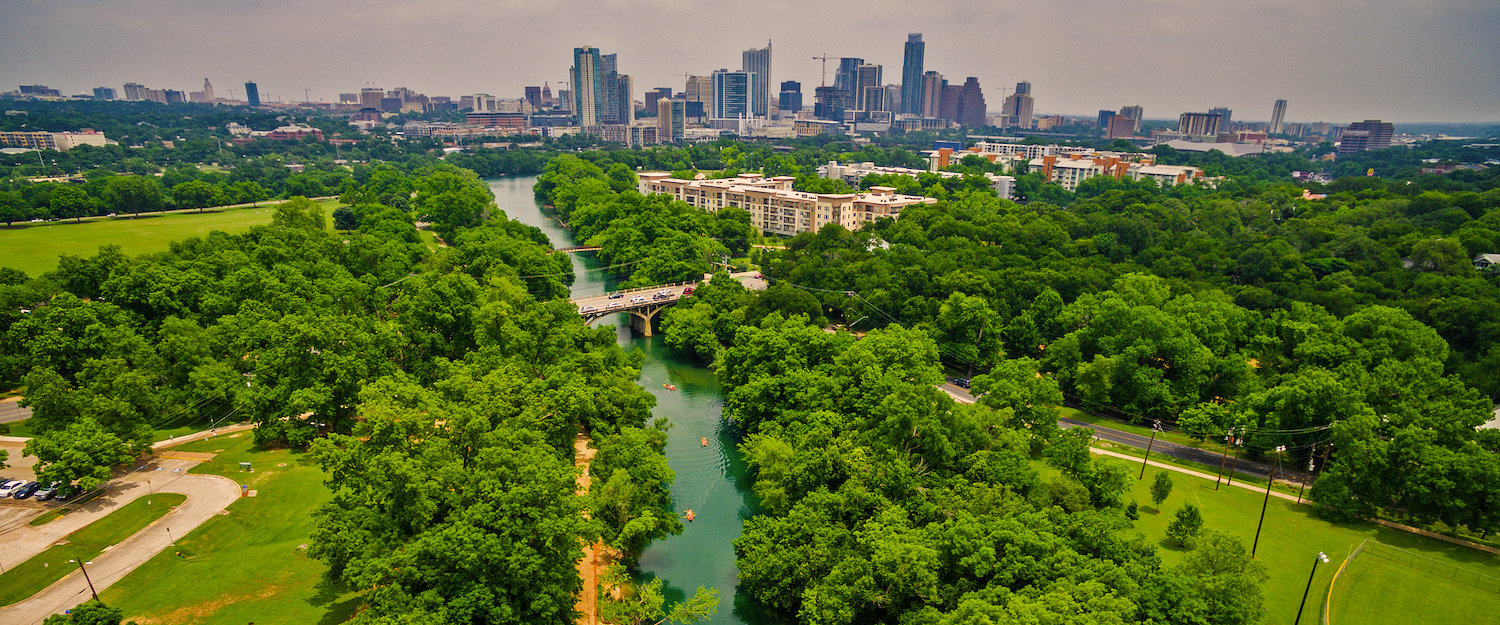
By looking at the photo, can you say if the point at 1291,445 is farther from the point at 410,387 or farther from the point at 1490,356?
the point at 410,387

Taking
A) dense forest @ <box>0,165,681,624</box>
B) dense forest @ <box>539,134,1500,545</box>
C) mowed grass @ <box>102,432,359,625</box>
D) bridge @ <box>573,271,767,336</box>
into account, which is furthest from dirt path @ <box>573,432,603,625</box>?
bridge @ <box>573,271,767,336</box>

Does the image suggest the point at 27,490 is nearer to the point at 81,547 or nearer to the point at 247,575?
the point at 81,547

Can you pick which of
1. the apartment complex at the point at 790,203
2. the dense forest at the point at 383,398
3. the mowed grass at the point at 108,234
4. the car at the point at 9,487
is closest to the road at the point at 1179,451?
the dense forest at the point at 383,398

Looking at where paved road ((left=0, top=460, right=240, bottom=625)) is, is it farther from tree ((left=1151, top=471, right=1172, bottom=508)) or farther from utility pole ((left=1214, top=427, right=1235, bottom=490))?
utility pole ((left=1214, top=427, right=1235, bottom=490))

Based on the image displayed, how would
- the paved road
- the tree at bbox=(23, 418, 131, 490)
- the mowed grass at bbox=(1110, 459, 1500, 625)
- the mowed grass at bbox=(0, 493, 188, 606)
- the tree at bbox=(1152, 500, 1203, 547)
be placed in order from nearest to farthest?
the paved road
the mowed grass at bbox=(0, 493, 188, 606)
the mowed grass at bbox=(1110, 459, 1500, 625)
the tree at bbox=(1152, 500, 1203, 547)
the tree at bbox=(23, 418, 131, 490)

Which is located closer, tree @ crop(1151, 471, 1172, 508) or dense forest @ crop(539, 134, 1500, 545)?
tree @ crop(1151, 471, 1172, 508)

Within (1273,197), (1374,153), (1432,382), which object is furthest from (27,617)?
(1374,153)
